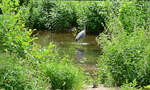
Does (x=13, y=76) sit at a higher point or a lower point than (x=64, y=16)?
higher

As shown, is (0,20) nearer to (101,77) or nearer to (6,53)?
(6,53)

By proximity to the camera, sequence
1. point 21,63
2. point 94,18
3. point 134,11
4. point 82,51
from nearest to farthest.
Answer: point 21,63 → point 134,11 → point 82,51 → point 94,18

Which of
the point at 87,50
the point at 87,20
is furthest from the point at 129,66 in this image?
the point at 87,20

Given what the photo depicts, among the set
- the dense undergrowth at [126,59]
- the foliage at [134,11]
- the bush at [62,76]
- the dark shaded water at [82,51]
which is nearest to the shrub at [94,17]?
the dark shaded water at [82,51]

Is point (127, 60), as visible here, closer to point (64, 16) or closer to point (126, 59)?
point (126, 59)

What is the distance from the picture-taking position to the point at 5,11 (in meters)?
3.83

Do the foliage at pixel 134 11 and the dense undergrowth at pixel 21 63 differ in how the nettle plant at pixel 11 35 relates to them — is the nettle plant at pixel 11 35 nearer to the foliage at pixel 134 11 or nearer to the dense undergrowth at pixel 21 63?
the dense undergrowth at pixel 21 63

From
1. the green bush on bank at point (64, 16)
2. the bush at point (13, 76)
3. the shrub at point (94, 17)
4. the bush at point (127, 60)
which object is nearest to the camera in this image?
the bush at point (13, 76)

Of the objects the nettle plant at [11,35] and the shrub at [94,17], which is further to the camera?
the shrub at [94,17]

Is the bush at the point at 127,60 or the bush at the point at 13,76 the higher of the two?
the bush at the point at 13,76

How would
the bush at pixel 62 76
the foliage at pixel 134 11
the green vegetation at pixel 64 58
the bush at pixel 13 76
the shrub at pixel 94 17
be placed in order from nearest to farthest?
1. the bush at pixel 13 76
2. the green vegetation at pixel 64 58
3. the bush at pixel 62 76
4. the foliage at pixel 134 11
5. the shrub at pixel 94 17

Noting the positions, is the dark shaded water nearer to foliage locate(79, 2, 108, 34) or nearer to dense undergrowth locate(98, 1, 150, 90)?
dense undergrowth locate(98, 1, 150, 90)

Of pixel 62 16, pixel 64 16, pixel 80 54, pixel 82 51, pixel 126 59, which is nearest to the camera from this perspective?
pixel 126 59

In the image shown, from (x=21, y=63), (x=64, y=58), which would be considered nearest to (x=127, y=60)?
(x=64, y=58)
